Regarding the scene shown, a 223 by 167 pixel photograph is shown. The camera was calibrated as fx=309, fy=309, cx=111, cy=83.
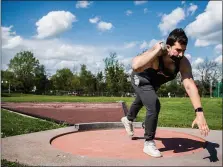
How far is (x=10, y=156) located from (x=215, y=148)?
2987 mm

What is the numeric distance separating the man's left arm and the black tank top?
0.35ft

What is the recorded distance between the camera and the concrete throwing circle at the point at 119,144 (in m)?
4.46

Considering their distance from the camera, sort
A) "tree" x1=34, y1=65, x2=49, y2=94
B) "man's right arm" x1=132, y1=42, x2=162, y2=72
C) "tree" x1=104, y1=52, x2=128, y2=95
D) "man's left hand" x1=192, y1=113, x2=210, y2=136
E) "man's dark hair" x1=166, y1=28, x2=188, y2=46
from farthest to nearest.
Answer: "tree" x1=34, y1=65, x2=49, y2=94 → "tree" x1=104, y1=52, x2=128, y2=95 → "man's dark hair" x1=166, y1=28, x2=188, y2=46 → "man's right arm" x1=132, y1=42, x2=162, y2=72 → "man's left hand" x1=192, y1=113, x2=210, y2=136

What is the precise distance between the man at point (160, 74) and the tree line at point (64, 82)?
44.0 m

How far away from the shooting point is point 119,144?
17.2 feet

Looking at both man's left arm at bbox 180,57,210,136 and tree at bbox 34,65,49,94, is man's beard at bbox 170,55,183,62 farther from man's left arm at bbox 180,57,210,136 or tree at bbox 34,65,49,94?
tree at bbox 34,65,49,94

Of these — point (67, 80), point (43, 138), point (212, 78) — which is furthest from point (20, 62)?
point (43, 138)

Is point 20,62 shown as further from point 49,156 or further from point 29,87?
point 49,156

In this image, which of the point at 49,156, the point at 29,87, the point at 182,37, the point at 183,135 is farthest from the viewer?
the point at 29,87

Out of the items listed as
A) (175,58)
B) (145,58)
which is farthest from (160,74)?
(145,58)

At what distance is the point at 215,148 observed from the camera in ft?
15.4

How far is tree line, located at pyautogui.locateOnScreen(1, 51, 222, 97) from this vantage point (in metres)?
55.0

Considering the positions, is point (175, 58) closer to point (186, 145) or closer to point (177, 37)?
point (177, 37)

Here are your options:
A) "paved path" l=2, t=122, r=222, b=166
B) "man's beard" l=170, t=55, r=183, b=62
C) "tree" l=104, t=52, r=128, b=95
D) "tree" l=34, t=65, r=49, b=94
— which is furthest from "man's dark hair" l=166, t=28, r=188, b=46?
"tree" l=34, t=65, r=49, b=94
